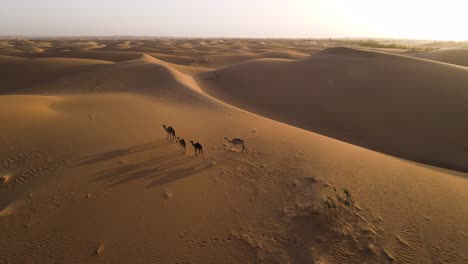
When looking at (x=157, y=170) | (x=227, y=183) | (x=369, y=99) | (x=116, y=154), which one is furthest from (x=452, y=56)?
(x=116, y=154)

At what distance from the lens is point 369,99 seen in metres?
18.9

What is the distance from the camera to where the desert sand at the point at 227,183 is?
5750 millimetres

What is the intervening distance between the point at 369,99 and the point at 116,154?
1584 centimetres

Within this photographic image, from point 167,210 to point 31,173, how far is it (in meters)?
4.39

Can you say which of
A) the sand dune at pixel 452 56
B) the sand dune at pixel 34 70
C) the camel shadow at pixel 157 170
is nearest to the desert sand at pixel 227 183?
the camel shadow at pixel 157 170

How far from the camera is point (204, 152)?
10.0 metres

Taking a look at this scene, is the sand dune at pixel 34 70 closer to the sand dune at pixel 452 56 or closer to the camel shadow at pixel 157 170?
the camel shadow at pixel 157 170

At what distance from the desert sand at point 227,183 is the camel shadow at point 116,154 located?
63 mm

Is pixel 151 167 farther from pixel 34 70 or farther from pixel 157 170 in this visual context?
pixel 34 70

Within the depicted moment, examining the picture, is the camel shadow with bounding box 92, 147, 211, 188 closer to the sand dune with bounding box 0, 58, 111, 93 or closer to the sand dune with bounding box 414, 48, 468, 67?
the sand dune with bounding box 0, 58, 111, 93

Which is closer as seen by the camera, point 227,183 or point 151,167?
point 227,183

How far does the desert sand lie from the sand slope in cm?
14

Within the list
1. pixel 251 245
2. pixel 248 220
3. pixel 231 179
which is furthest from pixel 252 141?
pixel 251 245

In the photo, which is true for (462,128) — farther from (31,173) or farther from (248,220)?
(31,173)
